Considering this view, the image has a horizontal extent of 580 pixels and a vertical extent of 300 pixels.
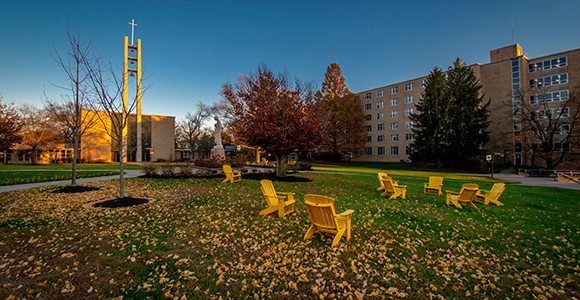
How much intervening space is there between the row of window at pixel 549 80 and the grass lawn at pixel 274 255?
134ft

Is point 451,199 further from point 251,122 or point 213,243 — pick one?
point 251,122

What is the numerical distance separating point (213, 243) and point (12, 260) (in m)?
3.00

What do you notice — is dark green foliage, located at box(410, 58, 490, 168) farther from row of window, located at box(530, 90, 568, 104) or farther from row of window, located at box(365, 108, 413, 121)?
row of window, located at box(365, 108, 413, 121)

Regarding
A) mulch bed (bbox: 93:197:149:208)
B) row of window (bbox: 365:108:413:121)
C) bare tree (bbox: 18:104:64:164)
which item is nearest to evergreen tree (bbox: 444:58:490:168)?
row of window (bbox: 365:108:413:121)

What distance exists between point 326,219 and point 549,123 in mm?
40176

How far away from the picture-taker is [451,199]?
28.8ft

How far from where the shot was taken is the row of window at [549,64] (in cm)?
3456

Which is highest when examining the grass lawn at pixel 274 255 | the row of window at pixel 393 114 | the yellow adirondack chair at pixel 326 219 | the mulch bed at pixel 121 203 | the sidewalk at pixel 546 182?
the row of window at pixel 393 114

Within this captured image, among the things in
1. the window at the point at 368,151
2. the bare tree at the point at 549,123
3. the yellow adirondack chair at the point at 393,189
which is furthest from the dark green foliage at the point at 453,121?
the yellow adirondack chair at the point at 393,189

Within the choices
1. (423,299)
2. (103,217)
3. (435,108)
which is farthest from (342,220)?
(435,108)

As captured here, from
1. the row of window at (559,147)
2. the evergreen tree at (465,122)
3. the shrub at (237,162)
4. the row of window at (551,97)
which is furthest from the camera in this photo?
the row of window at (551,97)

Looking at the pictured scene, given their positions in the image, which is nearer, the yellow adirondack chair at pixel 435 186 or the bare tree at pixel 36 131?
the yellow adirondack chair at pixel 435 186

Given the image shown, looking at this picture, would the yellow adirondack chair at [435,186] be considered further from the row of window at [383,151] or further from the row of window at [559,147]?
the row of window at [383,151]

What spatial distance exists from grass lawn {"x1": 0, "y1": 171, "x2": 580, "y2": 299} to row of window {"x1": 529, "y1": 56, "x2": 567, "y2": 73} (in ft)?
136
